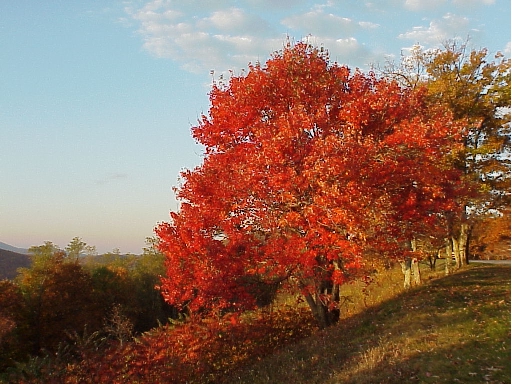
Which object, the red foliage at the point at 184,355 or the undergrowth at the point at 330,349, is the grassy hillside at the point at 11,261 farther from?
the undergrowth at the point at 330,349

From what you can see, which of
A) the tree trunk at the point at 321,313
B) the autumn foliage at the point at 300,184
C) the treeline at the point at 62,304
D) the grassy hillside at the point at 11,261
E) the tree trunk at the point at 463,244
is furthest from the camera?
the grassy hillside at the point at 11,261

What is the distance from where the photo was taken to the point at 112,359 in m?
16.7

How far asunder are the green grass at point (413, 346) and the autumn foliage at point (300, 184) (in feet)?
8.20

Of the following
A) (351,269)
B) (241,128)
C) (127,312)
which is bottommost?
(127,312)

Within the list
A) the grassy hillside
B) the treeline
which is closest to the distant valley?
the grassy hillside

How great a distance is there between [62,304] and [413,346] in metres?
39.1

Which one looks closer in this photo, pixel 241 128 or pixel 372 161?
pixel 372 161

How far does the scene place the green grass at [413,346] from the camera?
463 inches

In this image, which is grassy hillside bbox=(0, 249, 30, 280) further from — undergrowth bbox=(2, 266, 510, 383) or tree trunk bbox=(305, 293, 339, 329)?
tree trunk bbox=(305, 293, 339, 329)

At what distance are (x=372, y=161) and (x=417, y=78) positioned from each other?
65.5 feet

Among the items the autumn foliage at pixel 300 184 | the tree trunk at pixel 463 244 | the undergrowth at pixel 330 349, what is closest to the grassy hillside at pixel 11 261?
the tree trunk at pixel 463 244

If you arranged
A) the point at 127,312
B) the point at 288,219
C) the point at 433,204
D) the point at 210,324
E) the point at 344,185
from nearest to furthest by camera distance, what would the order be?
1. the point at 344,185
2. the point at 288,219
3. the point at 433,204
4. the point at 210,324
5. the point at 127,312

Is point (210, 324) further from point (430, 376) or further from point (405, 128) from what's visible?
point (405, 128)

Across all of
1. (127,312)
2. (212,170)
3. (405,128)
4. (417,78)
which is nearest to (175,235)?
(212,170)
